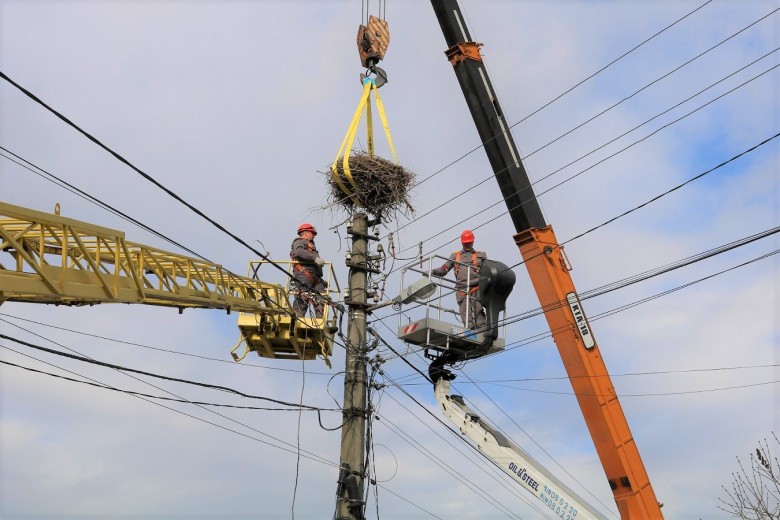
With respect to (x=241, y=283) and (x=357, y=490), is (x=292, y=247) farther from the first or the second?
(x=357, y=490)

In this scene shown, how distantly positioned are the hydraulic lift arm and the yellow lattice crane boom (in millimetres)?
3256

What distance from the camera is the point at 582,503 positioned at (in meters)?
13.2

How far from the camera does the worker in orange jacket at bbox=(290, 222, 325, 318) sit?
14.9 meters

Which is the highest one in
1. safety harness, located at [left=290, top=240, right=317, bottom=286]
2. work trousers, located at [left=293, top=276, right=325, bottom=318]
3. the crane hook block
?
the crane hook block

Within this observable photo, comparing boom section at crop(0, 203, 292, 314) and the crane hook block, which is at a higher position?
the crane hook block

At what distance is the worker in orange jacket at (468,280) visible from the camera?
47.4 ft

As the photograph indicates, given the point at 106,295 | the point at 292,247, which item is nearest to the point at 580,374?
the point at 292,247

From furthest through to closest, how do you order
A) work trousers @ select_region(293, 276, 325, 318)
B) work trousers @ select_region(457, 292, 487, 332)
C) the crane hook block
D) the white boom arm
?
1. the crane hook block
2. work trousers @ select_region(293, 276, 325, 318)
3. work trousers @ select_region(457, 292, 487, 332)
4. the white boom arm

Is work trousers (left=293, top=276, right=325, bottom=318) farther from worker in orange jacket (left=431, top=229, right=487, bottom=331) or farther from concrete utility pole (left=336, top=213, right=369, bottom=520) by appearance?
worker in orange jacket (left=431, top=229, right=487, bottom=331)

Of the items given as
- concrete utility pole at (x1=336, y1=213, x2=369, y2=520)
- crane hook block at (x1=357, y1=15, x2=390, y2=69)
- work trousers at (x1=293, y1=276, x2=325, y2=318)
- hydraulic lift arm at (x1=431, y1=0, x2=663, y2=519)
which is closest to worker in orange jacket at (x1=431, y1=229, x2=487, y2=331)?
hydraulic lift arm at (x1=431, y1=0, x2=663, y2=519)

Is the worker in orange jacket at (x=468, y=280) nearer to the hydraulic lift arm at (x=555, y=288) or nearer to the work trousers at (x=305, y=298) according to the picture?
the hydraulic lift arm at (x=555, y=288)

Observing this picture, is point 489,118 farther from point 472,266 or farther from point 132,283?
point 132,283

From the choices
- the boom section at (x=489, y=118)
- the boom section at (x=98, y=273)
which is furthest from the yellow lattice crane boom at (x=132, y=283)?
the boom section at (x=489, y=118)

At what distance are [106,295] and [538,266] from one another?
6854mm
